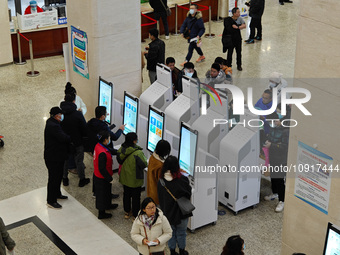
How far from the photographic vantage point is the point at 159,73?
364 inches

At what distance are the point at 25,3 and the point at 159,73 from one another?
9.12 m

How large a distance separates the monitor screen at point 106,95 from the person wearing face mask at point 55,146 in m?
1.18

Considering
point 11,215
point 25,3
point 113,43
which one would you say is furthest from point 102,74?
point 25,3

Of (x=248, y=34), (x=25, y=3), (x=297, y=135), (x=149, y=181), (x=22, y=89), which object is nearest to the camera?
(x=297, y=135)

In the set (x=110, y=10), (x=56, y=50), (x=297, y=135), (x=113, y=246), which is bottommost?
(x=113, y=246)

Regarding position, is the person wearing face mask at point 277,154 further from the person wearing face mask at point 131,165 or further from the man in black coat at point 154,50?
the man in black coat at point 154,50

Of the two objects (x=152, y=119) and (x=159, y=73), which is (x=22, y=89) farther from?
(x=152, y=119)

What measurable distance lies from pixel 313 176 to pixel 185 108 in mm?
3175

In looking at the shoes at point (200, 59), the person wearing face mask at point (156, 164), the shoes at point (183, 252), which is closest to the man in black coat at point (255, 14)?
the shoes at point (200, 59)

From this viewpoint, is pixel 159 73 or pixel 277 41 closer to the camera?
pixel 159 73

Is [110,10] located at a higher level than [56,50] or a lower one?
higher

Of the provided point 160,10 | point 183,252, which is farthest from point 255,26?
point 183,252

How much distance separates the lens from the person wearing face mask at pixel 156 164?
699cm

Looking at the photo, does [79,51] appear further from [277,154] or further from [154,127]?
[277,154]
